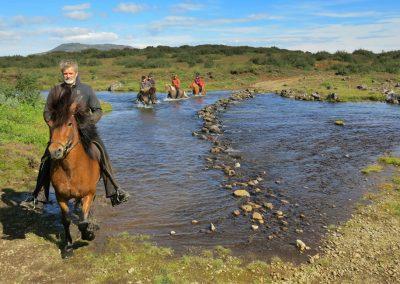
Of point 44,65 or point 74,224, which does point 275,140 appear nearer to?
point 74,224

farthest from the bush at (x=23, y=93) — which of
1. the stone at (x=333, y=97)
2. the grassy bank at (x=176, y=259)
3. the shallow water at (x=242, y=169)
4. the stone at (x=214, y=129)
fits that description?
the stone at (x=333, y=97)

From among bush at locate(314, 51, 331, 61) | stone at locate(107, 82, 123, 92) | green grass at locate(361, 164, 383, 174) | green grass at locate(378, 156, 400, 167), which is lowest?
green grass at locate(361, 164, 383, 174)

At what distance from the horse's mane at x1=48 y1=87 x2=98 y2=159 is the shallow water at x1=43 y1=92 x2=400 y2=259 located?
7.67 ft

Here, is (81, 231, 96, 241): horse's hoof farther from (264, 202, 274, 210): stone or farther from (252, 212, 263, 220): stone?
(264, 202, 274, 210): stone

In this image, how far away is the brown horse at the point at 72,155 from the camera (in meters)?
6.53

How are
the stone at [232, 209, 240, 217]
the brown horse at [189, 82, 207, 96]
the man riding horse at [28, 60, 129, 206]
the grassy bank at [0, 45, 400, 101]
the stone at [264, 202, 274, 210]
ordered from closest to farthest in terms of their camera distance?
the man riding horse at [28, 60, 129, 206]
the stone at [232, 209, 240, 217]
the stone at [264, 202, 274, 210]
the brown horse at [189, 82, 207, 96]
the grassy bank at [0, 45, 400, 101]

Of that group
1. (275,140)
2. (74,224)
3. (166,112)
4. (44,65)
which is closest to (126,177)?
(74,224)

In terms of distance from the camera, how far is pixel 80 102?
→ 7.11 m

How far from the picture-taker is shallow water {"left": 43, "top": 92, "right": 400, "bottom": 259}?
9.27 meters

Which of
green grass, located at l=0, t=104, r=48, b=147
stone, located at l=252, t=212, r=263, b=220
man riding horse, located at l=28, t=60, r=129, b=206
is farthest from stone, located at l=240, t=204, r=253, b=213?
green grass, located at l=0, t=104, r=48, b=147

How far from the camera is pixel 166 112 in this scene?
1083 inches

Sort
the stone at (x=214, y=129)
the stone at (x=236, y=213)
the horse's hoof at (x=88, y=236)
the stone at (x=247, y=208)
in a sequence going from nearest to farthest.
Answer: the horse's hoof at (x=88, y=236) < the stone at (x=236, y=213) < the stone at (x=247, y=208) < the stone at (x=214, y=129)

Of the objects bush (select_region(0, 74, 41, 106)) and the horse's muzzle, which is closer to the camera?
the horse's muzzle

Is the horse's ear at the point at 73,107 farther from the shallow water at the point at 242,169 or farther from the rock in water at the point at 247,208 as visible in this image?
the rock in water at the point at 247,208
